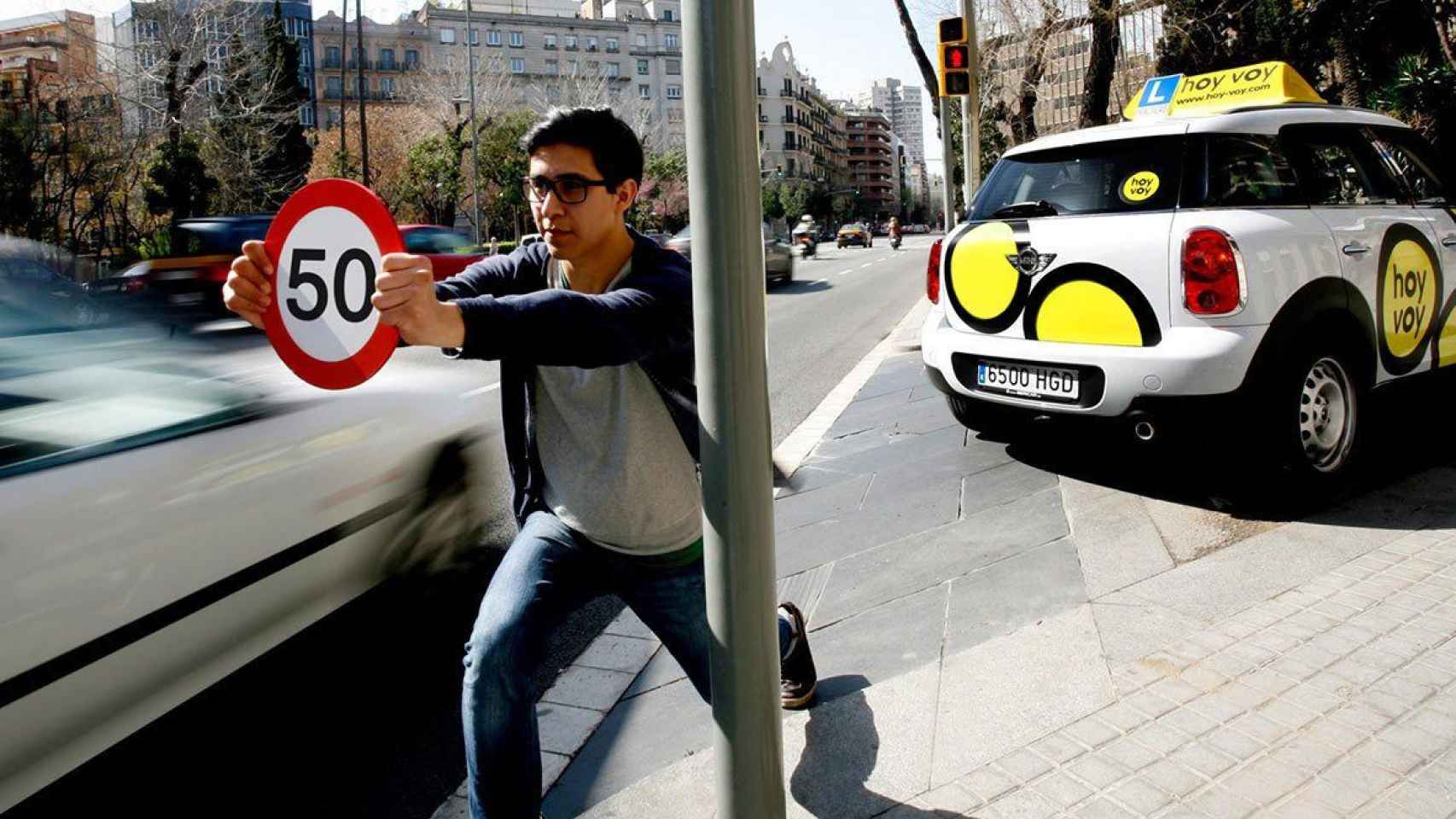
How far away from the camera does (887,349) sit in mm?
11914

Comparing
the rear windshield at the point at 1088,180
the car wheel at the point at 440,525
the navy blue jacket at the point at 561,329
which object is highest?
the rear windshield at the point at 1088,180

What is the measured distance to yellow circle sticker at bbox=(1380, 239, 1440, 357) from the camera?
520 centimetres

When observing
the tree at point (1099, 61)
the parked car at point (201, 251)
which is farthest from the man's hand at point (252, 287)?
the tree at point (1099, 61)

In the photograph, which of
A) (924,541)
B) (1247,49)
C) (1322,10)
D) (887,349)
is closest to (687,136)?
(924,541)

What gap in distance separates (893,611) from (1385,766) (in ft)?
5.13

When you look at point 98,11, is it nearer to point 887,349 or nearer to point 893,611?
point 887,349

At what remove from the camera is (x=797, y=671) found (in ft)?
10.1

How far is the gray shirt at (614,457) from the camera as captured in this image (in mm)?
2242

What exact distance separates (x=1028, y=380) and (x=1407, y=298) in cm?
189

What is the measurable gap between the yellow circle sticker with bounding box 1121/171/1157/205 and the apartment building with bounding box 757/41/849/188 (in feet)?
361

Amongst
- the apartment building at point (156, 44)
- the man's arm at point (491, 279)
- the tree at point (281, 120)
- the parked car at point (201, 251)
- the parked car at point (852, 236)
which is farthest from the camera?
the parked car at point (852, 236)

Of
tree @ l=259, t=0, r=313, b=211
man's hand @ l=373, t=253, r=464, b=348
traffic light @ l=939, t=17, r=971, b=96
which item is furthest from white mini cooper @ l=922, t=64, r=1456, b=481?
tree @ l=259, t=0, r=313, b=211

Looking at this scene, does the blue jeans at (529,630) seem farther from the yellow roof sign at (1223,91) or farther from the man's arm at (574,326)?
the yellow roof sign at (1223,91)

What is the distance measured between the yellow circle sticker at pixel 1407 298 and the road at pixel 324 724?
12.5 feet
